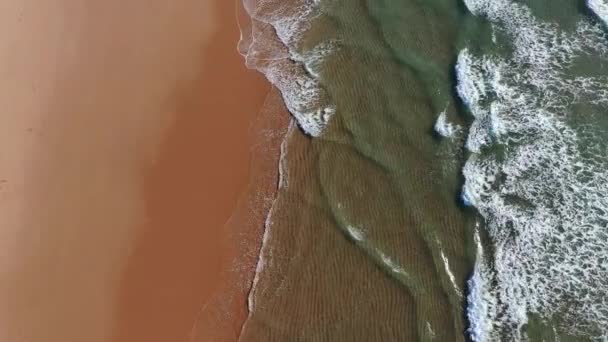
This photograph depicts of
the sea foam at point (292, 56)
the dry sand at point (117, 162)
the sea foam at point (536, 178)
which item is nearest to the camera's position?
the sea foam at point (536, 178)

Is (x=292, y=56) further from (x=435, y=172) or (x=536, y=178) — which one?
(x=536, y=178)

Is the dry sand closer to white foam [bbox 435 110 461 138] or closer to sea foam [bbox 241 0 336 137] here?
sea foam [bbox 241 0 336 137]

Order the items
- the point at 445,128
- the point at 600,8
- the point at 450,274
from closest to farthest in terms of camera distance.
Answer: the point at 450,274, the point at 445,128, the point at 600,8

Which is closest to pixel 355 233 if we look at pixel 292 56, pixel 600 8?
pixel 292 56

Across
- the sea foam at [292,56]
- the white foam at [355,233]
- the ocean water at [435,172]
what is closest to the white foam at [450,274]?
the ocean water at [435,172]

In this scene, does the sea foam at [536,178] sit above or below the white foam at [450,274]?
above

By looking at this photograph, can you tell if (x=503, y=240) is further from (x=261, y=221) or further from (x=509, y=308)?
(x=261, y=221)

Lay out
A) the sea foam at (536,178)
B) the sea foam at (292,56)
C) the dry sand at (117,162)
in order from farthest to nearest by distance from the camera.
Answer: the sea foam at (292,56), the dry sand at (117,162), the sea foam at (536,178)

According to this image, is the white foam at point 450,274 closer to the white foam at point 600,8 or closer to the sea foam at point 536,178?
the sea foam at point 536,178

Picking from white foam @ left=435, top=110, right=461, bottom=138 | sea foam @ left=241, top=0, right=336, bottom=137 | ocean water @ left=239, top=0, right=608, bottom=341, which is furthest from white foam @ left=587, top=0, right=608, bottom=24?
sea foam @ left=241, top=0, right=336, bottom=137
